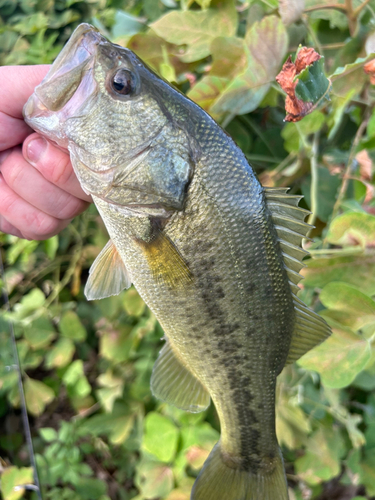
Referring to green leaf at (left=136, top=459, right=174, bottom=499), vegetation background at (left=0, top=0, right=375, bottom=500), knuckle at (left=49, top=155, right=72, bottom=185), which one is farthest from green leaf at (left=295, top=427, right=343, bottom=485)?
knuckle at (left=49, top=155, right=72, bottom=185)

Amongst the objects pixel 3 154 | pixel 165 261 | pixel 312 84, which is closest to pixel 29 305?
pixel 3 154

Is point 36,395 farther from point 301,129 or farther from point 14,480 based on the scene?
point 301,129

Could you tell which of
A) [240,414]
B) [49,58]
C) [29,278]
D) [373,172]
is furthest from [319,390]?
[49,58]

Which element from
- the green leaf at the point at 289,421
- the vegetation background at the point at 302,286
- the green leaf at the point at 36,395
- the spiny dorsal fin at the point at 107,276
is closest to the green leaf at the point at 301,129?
the vegetation background at the point at 302,286

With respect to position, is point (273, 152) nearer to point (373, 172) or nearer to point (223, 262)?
point (373, 172)

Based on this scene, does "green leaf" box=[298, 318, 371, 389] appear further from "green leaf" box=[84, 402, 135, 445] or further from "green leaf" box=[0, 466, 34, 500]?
"green leaf" box=[0, 466, 34, 500]

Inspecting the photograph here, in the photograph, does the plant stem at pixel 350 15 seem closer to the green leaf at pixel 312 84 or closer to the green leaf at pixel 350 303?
the green leaf at pixel 312 84
